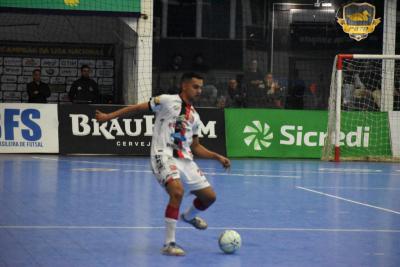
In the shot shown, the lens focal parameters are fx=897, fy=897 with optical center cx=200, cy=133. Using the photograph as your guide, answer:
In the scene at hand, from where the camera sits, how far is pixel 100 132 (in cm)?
2575

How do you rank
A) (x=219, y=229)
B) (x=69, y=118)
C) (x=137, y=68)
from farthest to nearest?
1. (x=137, y=68)
2. (x=69, y=118)
3. (x=219, y=229)

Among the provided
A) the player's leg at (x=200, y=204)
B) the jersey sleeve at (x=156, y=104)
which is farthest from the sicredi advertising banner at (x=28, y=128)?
the jersey sleeve at (x=156, y=104)

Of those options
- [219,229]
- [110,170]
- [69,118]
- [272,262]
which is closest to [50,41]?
[69,118]

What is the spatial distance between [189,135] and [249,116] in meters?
16.0

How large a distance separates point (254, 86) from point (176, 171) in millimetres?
20919

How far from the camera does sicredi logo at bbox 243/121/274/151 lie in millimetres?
26688

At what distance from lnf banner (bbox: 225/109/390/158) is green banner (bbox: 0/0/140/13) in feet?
16.1

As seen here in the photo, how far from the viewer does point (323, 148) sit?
26828 mm

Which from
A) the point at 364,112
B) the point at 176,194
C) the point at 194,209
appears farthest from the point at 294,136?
the point at 176,194

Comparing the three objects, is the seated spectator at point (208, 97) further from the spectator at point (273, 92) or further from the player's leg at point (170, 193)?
the player's leg at point (170, 193)

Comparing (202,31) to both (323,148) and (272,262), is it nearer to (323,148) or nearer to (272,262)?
(323,148)

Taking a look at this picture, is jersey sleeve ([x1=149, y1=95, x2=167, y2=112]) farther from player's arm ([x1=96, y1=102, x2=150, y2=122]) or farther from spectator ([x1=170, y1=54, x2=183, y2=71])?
spectator ([x1=170, y1=54, x2=183, y2=71])

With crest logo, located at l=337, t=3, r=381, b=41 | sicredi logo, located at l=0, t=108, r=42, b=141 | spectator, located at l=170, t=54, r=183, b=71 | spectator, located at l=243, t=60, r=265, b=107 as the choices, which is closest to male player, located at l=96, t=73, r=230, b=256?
sicredi logo, located at l=0, t=108, r=42, b=141

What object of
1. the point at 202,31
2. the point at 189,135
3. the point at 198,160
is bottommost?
the point at 198,160
